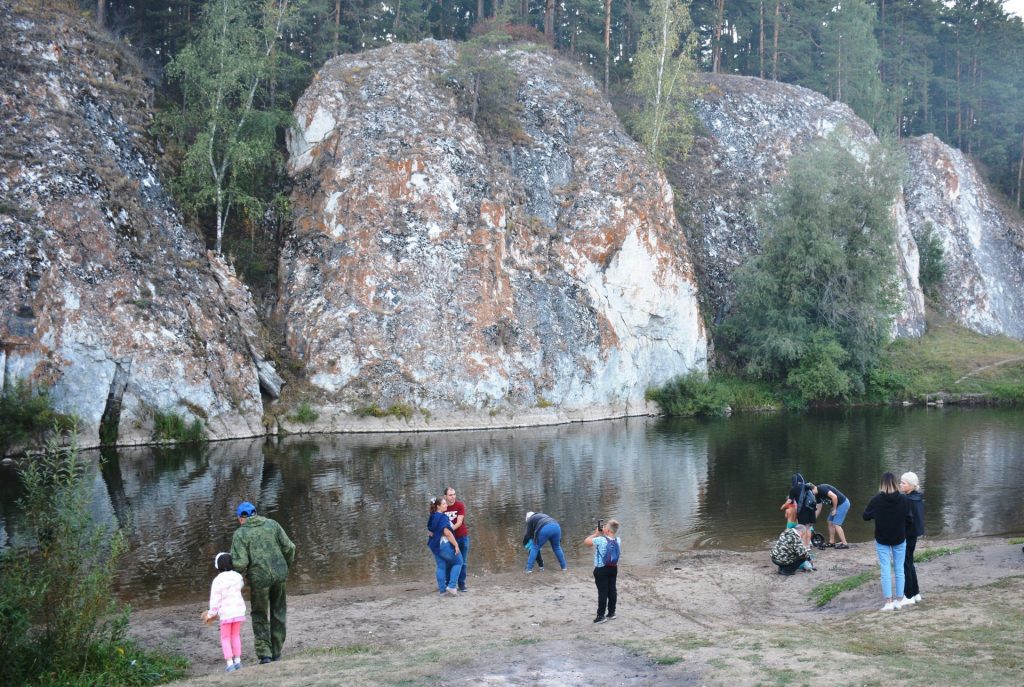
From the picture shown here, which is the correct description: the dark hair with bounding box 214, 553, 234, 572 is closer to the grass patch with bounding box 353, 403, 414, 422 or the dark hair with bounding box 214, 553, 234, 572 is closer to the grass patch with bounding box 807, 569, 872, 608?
the grass patch with bounding box 807, 569, 872, 608

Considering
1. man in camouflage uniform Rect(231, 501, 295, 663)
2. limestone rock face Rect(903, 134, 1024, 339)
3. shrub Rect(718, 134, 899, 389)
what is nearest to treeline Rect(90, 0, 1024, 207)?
limestone rock face Rect(903, 134, 1024, 339)

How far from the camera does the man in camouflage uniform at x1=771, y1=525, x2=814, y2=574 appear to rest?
1803 centimetres

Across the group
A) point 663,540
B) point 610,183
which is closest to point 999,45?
point 610,183

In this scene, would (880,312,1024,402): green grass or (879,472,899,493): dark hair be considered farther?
(880,312,1024,402): green grass

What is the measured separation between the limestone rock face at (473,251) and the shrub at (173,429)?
271 inches

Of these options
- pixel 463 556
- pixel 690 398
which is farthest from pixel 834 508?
pixel 690 398

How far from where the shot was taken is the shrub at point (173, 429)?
37.6 m

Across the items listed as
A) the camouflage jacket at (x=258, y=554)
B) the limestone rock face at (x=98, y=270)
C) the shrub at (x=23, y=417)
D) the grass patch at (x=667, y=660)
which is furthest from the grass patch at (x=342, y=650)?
the limestone rock face at (x=98, y=270)

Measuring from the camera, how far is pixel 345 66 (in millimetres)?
52156

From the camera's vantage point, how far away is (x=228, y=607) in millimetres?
11859

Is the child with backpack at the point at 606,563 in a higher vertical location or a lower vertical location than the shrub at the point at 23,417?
lower

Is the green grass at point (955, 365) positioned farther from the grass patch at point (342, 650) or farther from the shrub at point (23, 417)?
the grass patch at point (342, 650)

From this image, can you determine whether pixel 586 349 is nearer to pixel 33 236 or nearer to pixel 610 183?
pixel 610 183

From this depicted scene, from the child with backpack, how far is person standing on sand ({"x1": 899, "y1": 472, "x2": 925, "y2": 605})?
446 cm
